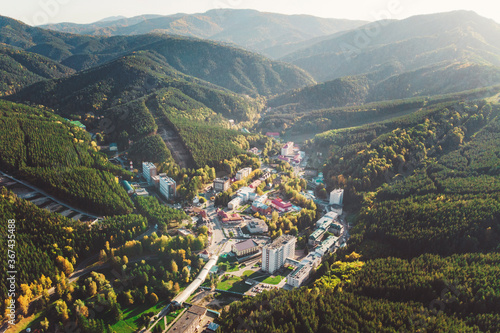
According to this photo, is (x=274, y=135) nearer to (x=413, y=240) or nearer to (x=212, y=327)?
(x=413, y=240)

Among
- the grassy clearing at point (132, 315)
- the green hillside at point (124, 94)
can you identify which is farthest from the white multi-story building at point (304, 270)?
the green hillside at point (124, 94)

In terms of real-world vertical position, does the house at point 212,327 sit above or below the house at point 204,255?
below

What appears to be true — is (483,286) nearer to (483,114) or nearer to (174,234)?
(174,234)

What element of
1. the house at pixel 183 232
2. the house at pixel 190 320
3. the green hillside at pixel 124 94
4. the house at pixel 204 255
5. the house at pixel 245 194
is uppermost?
the green hillside at pixel 124 94

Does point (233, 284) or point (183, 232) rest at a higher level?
point (183, 232)

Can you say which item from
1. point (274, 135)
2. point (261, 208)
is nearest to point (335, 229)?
point (261, 208)

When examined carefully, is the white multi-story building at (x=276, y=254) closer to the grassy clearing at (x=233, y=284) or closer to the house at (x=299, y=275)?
the house at (x=299, y=275)
